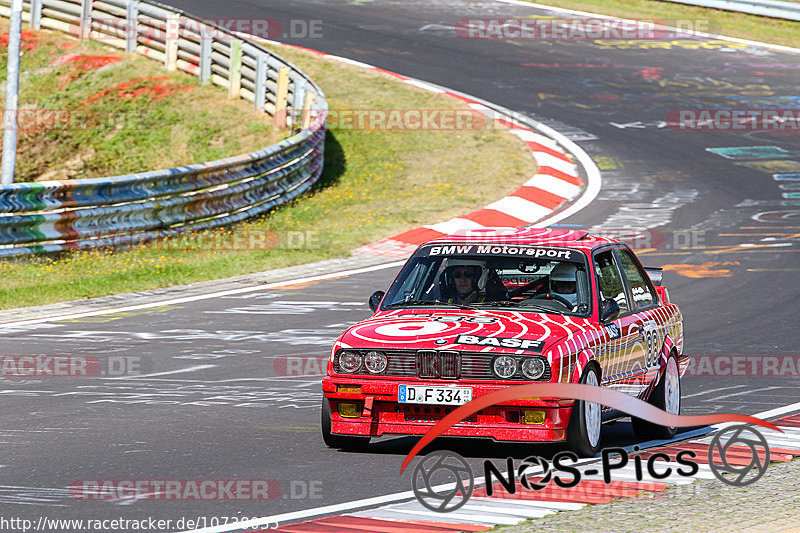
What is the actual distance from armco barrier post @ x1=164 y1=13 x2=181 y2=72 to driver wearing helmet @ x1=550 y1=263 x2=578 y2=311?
19.7m

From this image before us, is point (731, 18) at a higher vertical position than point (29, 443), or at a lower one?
higher

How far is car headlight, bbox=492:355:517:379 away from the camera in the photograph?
774 centimetres

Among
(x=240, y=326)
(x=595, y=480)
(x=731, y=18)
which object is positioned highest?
(x=731, y=18)

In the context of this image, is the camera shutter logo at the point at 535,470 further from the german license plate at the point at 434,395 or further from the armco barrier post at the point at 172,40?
the armco barrier post at the point at 172,40

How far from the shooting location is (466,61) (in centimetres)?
3069

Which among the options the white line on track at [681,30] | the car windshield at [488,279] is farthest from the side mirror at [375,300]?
the white line on track at [681,30]

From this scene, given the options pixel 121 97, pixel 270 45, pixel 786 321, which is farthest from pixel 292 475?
pixel 270 45

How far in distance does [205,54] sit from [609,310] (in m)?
19.2

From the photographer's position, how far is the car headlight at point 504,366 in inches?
305

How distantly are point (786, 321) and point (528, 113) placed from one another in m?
14.5

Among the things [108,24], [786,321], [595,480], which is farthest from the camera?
[108,24]

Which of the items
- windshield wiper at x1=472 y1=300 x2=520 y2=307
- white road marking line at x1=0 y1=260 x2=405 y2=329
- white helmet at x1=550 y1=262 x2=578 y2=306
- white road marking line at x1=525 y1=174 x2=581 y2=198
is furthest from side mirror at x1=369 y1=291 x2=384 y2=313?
white road marking line at x1=525 y1=174 x2=581 y2=198

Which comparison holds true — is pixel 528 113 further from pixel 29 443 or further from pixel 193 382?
pixel 29 443

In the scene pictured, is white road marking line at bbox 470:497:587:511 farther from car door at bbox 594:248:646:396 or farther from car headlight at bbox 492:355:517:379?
car door at bbox 594:248:646:396
